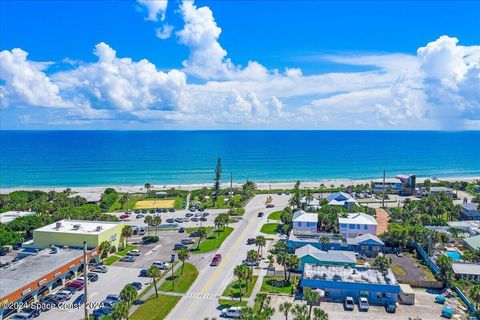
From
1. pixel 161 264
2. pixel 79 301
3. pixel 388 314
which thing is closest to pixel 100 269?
pixel 161 264

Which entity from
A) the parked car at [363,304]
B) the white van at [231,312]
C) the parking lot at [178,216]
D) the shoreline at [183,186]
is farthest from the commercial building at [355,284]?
the shoreline at [183,186]

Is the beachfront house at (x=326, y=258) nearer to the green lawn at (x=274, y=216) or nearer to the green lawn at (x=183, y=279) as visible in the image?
the green lawn at (x=183, y=279)

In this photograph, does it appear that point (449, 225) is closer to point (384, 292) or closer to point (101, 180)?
point (384, 292)

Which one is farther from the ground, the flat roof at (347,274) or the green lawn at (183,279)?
the flat roof at (347,274)

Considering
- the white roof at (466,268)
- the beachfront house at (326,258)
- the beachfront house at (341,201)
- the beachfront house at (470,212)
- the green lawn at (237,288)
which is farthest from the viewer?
the beachfront house at (341,201)

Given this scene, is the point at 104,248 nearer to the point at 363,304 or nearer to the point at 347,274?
the point at 347,274

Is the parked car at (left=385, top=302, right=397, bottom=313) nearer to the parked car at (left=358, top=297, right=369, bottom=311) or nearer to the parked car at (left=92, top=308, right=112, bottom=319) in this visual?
the parked car at (left=358, top=297, right=369, bottom=311)

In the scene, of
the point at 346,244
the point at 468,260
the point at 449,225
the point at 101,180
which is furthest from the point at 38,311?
the point at 101,180
